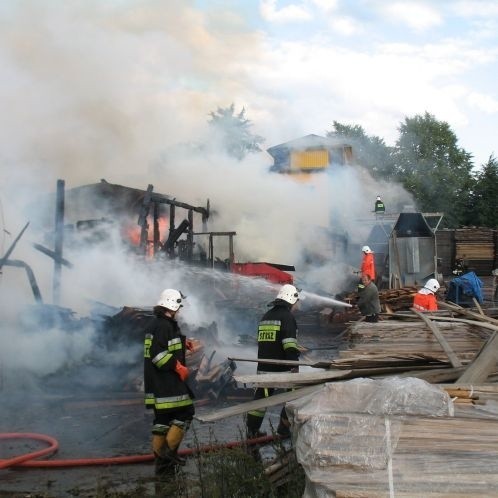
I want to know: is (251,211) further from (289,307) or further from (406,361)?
(406,361)

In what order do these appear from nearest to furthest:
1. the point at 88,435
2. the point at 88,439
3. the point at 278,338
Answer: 1. the point at 278,338
2. the point at 88,439
3. the point at 88,435

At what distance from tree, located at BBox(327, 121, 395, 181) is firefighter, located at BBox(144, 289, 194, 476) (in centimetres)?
4308

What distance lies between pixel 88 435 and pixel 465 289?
7471 mm

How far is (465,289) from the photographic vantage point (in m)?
11.6

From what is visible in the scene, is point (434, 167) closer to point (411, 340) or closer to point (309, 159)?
point (309, 159)

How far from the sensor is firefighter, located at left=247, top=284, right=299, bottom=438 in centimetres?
596

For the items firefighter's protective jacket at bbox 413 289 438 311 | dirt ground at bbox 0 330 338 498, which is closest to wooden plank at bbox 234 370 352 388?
dirt ground at bbox 0 330 338 498

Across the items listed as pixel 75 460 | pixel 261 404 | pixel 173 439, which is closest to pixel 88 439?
pixel 75 460

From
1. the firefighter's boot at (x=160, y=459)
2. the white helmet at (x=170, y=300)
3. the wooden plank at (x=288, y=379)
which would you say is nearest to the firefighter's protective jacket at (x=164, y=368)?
the white helmet at (x=170, y=300)

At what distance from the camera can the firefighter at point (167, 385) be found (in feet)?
18.0

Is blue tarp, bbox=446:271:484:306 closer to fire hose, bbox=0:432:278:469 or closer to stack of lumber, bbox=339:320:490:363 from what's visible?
stack of lumber, bbox=339:320:490:363

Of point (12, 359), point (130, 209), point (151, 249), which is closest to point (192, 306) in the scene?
point (12, 359)

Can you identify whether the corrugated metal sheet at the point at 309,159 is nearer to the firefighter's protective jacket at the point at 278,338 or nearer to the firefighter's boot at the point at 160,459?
the firefighter's protective jacket at the point at 278,338

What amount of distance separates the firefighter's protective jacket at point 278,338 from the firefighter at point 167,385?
88 cm
